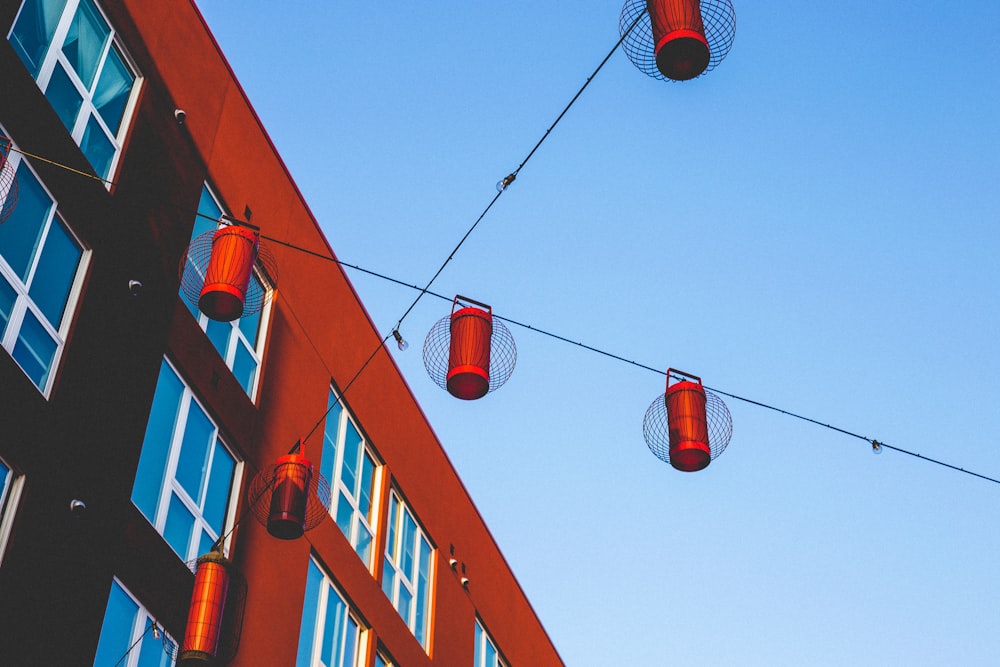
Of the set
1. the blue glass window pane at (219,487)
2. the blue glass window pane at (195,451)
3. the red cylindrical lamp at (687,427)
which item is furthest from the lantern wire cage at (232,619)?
the red cylindrical lamp at (687,427)

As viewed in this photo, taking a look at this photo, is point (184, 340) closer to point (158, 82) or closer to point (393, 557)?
point (158, 82)

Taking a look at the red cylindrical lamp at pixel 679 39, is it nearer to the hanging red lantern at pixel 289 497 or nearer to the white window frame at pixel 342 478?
the hanging red lantern at pixel 289 497

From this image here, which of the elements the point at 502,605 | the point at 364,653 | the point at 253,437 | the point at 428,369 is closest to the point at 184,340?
the point at 253,437

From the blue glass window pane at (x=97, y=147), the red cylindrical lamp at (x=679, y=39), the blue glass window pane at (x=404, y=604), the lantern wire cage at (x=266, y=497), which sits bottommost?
the lantern wire cage at (x=266, y=497)

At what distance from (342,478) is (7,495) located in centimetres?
660

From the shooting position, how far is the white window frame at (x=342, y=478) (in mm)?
15867

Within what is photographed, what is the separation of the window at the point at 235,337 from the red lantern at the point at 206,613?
13.0ft

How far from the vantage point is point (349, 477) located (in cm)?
1648

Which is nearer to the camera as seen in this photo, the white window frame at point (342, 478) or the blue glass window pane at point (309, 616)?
the blue glass window pane at point (309, 616)

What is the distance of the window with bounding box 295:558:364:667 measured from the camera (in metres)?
14.2

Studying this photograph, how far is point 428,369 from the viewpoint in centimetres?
1027

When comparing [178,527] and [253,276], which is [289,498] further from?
[253,276]

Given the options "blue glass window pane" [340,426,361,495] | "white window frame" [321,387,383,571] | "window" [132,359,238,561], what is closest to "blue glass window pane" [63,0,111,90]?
"window" [132,359,238,561]

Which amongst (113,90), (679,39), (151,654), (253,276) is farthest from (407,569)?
(679,39)
